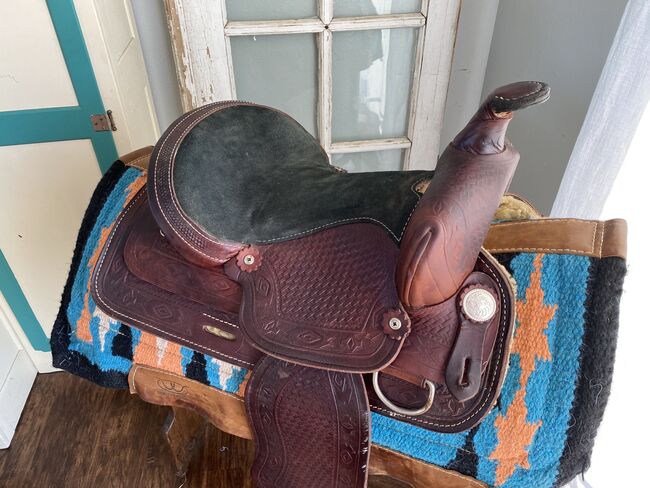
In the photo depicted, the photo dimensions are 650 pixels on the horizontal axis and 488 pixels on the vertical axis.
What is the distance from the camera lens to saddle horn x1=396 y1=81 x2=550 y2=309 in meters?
0.55

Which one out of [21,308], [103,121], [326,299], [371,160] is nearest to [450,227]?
[326,299]

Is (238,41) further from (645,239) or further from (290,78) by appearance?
(645,239)

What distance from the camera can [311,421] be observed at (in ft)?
2.39

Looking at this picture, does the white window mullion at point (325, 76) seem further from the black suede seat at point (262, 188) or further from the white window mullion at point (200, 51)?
the black suede seat at point (262, 188)

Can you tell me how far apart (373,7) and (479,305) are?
1206mm

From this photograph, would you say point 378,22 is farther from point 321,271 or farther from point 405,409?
point 405,409

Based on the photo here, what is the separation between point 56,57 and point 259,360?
0.87 metres

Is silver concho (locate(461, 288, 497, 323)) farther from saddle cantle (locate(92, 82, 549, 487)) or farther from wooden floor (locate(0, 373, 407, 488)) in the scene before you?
wooden floor (locate(0, 373, 407, 488))

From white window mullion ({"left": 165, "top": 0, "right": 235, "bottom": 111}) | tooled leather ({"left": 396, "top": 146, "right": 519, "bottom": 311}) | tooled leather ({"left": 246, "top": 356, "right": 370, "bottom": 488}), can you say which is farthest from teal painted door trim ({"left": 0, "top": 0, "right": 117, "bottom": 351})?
tooled leather ({"left": 396, "top": 146, "right": 519, "bottom": 311})

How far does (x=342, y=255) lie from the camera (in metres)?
0.69

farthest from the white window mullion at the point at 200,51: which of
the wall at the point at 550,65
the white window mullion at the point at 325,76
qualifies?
the wall at the point at 550,65

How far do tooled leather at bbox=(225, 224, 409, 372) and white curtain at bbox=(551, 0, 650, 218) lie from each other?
0.55 meters

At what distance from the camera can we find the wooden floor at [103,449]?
129cm

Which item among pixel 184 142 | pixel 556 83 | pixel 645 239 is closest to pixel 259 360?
pixel 184 142
